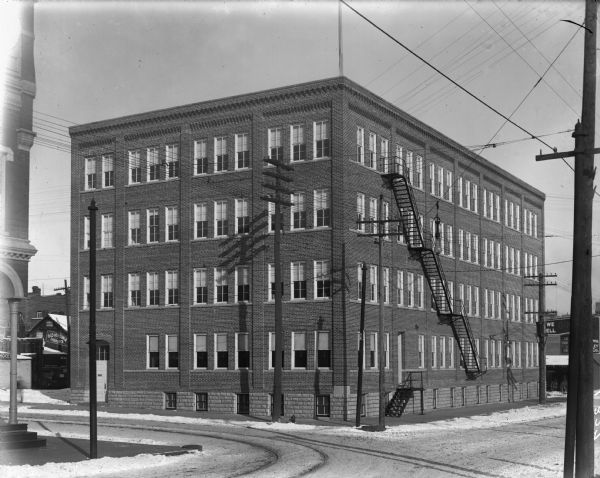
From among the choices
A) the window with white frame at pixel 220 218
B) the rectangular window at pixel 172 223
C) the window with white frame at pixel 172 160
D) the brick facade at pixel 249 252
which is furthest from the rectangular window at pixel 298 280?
the window with white frame at pixel 172 160

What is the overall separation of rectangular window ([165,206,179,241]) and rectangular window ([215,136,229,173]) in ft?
11.8

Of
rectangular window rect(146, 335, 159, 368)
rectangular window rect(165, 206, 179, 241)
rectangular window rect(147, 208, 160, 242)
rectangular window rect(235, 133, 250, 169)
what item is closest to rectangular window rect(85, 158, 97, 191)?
rectangular window rect(147, 208, 160, 242)

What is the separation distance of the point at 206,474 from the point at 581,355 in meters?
8.85

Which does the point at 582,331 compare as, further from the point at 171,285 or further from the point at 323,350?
the point at 171,285

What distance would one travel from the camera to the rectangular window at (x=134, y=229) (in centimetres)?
5025

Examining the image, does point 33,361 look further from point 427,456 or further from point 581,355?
point 581,355

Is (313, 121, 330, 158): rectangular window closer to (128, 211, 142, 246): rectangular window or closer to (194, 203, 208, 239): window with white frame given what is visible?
(194, 203, 208, 239): window with white frame

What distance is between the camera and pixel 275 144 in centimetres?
4569

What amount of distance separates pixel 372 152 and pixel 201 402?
15.9 metres

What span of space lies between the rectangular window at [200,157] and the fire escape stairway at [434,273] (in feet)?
31.7

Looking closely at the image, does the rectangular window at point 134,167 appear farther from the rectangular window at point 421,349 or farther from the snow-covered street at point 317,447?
the rectangular window at point 421,349

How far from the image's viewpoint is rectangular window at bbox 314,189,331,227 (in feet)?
143

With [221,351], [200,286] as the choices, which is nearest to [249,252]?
[200,286]

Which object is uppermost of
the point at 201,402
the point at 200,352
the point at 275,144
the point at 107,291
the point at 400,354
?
the point at 275,144
